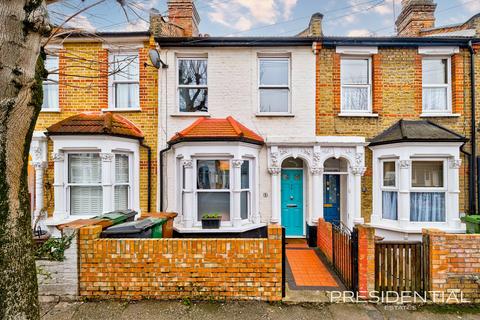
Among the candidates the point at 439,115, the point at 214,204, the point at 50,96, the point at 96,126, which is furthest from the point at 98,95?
the point at 439,115

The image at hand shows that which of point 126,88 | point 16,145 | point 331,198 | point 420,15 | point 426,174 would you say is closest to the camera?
A: point 16,145

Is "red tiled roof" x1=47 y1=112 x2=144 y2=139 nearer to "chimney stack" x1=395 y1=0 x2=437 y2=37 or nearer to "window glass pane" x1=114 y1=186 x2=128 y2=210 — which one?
"window glass pane" x1=114 y1=186 x2=128 y2=210

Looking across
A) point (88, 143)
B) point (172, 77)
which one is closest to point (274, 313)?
point (88, 143)

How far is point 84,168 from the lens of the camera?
7.00 metres

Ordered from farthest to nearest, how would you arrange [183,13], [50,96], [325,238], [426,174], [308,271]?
[183,13] < [50,96] < [426,174] < [325,238] < [308,271]

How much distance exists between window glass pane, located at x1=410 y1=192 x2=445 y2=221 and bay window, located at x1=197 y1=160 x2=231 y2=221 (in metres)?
5.15

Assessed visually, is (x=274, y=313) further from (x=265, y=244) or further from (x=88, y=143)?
(x=88, y=143)

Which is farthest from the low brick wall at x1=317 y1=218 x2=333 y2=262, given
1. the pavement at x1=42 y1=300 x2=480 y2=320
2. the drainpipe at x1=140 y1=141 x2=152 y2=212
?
the drainpipe at x1=140 y1=141 x2=152 y2=212

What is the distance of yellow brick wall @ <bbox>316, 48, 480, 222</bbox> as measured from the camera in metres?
7.58

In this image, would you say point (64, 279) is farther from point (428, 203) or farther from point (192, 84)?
point (428, 203)

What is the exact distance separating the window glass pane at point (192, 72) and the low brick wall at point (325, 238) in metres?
5.35

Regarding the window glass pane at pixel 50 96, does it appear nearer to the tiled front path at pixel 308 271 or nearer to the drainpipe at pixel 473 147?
the tiled front path at pixel 308 271

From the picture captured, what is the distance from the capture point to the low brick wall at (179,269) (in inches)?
159

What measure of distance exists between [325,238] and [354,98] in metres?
4.36
